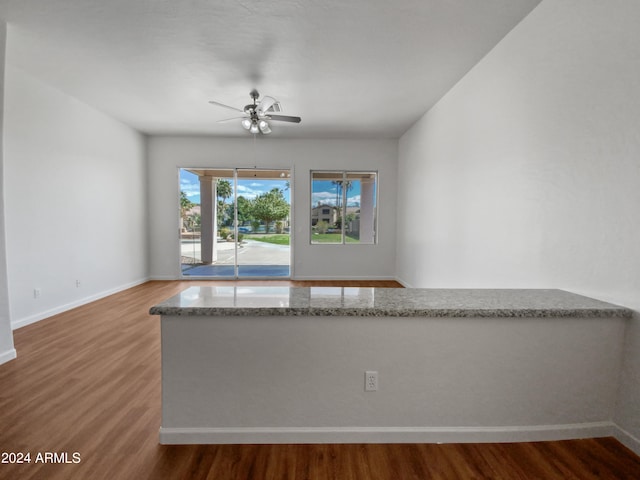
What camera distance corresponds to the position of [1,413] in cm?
182

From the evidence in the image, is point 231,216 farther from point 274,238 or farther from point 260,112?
point 260,112

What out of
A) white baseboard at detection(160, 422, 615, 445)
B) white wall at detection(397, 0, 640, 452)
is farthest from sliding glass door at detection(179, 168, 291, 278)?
white baseboard at detection(160, 422, 615, 445)

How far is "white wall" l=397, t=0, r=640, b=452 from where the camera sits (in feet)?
5.13

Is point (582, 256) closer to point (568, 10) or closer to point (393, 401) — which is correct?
point (393, 401)

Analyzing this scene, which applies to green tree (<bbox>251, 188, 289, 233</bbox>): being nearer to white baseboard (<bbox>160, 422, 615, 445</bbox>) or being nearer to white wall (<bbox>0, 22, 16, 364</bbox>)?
white wall (<bbox>0, 22, 16, 364</bbox>)

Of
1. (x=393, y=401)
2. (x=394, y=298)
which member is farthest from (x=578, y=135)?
(x=393, y=401)

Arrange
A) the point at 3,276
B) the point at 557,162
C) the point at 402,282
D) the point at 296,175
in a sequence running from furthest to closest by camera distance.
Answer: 1. the point at 296,175
2. the point at 402,282
3. the point at 3,276
4. the point at 557,162

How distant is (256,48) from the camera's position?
2779 mm

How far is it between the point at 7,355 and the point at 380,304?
325cm

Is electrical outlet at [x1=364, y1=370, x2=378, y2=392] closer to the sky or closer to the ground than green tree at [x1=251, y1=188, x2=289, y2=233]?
closer to the ground

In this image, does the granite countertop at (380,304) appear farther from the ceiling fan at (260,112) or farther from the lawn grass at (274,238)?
the lawn grass at (274,238)

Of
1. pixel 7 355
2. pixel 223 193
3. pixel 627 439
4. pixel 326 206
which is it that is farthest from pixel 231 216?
pixel 627 439

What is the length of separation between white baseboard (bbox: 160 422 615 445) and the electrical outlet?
23cm

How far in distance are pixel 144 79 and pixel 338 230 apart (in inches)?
158
